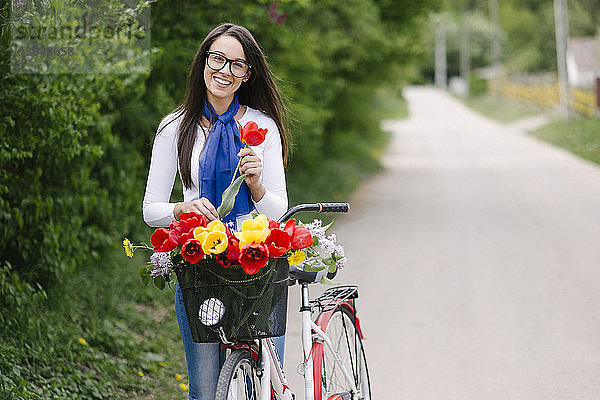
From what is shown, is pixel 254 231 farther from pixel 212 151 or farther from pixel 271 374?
pixel 271 374

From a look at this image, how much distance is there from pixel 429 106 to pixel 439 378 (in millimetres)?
58460

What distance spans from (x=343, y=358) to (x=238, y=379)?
3.15 feet

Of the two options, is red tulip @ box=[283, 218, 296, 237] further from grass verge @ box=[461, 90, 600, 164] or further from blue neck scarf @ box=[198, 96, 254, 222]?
grass verge @ box=[461, 90, 600, 164]

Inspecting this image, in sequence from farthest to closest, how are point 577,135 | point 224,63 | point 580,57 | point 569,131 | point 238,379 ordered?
point 580,57 → point 569,131 → point 577,135 → point 224,63 → point 238,379

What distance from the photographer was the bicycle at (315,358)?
11.0 ft

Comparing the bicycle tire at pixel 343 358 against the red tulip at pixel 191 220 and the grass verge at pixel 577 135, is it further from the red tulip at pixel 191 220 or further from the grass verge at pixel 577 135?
the grass verge at pixel 577 135

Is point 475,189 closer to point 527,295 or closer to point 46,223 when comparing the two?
point 527,295

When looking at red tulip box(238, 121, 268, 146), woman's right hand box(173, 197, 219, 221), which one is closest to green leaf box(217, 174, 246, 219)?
Result: woman's right hand box(173, 197, 219, 221)

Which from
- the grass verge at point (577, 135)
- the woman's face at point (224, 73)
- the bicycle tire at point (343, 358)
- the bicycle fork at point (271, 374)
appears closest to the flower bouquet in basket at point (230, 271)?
the bicycle fork at point (271, 374)

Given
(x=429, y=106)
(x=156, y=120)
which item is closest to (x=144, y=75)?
(x=156, y=120)

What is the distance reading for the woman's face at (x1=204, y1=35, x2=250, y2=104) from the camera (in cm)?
350

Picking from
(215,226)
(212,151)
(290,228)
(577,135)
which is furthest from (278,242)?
(577,135)

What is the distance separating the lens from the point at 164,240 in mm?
3129

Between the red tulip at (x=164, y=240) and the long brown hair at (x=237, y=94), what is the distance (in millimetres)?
424
